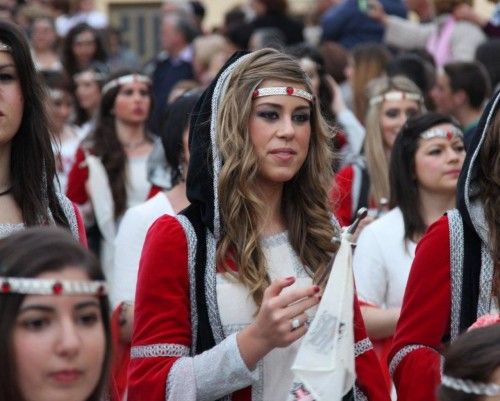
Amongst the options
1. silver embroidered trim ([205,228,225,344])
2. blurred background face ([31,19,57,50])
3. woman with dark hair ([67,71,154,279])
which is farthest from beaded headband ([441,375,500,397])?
blurred background face ([31,19,57,50])

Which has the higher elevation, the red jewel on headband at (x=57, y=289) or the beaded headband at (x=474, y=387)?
the red jewel on headband at (x=57, y=289)

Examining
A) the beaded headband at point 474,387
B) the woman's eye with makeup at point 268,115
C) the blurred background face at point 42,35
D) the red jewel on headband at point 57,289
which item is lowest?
the beaded headband at point 474,387

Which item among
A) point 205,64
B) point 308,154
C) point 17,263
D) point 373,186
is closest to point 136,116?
point 373,186

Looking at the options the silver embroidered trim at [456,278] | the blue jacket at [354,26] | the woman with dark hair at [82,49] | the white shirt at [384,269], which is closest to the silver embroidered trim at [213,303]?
the silver embroidered trim at [456,278]

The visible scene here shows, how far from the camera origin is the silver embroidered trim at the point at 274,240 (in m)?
5.33

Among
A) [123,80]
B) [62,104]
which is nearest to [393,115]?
[123,80]

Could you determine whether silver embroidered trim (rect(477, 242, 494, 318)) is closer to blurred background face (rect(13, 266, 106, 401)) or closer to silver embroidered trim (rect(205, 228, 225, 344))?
silver embroidered trim (rect(205, 228, 225, 344))

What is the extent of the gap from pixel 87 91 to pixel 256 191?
8382mm

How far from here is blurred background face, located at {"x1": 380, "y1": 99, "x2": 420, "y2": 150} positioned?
29.1ft

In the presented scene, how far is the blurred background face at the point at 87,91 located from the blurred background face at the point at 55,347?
968cm

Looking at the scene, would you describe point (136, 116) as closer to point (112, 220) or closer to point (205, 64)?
point (112, 220)

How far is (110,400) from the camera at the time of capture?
4.98 meters

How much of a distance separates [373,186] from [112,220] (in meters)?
1.91

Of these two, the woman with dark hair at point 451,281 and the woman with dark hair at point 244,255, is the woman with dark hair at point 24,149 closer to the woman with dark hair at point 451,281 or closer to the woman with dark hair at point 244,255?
the woman with dark hair at point 244,255
